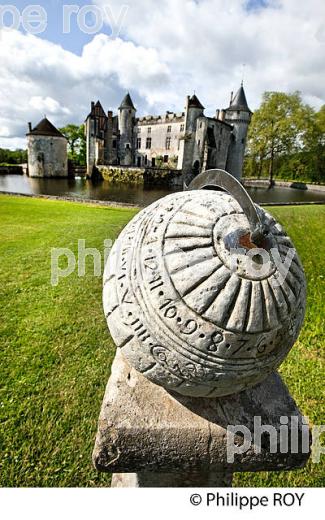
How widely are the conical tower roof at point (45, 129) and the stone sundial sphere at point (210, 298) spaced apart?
136ft

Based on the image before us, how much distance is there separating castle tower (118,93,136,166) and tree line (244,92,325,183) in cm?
1738

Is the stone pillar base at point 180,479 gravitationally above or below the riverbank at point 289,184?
below

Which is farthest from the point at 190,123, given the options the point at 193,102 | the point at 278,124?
the point at 278,124

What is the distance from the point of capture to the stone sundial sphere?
1.65 metres

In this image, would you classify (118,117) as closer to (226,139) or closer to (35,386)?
(226,139)

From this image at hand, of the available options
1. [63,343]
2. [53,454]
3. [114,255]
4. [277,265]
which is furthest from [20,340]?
[277,265]

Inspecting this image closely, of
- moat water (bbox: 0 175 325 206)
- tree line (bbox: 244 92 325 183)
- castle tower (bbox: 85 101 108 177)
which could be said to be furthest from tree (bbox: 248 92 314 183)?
castle tower (bbox: 85 101 108 177)

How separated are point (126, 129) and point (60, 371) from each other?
150 ft

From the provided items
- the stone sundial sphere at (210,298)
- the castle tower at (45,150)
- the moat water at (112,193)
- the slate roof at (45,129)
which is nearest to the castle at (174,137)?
the castle tower at (45,150)

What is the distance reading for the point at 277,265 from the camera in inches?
68.6

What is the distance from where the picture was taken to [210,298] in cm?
164

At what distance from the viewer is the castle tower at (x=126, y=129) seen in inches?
1716

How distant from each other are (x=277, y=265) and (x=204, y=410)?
111 cm

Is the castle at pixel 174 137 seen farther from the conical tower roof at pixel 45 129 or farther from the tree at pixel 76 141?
the tree at pixel 76 141
